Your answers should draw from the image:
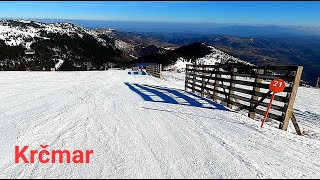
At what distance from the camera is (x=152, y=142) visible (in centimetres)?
646

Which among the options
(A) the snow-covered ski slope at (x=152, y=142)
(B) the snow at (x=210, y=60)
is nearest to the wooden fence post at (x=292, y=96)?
(A) the snow-covered ski slope at (x=152, y=142)

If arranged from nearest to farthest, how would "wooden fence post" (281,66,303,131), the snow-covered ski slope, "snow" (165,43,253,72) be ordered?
the snow-covered ski slope
"wooden fence post" (281,66,303,131)
"snow" (165,43,253,72)

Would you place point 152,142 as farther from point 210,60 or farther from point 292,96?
point 210,60

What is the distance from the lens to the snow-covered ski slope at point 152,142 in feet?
16.5

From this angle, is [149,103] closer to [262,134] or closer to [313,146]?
[262,134]

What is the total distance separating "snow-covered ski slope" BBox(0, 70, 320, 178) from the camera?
16.5 ft

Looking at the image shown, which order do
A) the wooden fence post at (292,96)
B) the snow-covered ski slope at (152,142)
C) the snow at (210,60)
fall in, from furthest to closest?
the snow at (210,60) → the wooden fence post at (292,96) → the snow-covered ski slope at (152,142)

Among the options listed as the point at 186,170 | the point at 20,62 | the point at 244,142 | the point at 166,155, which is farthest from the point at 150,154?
the point at 20,62

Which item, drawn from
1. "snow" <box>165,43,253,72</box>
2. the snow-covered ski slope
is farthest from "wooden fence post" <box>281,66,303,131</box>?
"snow" <box>165,43,253,72</box>

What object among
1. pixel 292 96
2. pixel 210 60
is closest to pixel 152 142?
pixel 292 96

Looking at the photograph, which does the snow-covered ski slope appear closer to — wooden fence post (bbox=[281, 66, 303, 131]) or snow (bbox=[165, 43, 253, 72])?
wooden fence post (bbox=[281, 66, 303, 131])

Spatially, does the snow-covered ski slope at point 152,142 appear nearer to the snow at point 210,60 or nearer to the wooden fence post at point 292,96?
the wooden fence post at point 292,96

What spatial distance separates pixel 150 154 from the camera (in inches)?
226

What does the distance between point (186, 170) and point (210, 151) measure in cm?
114
